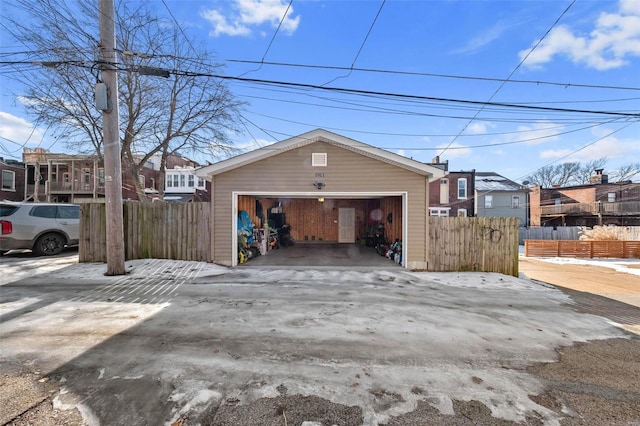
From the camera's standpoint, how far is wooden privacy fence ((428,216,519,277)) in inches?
334

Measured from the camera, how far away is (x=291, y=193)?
30.1ft

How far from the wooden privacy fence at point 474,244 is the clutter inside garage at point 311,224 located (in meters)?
1.42

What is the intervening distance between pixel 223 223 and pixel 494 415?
8.10m

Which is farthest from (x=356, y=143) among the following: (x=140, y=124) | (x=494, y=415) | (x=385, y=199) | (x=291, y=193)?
(x=140, y=124)

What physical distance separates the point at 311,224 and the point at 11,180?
2710cm

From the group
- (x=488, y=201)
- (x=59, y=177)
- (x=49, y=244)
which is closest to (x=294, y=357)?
(x=49, y=244)

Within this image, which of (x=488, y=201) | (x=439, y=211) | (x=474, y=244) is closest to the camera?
(x=474, y=244)

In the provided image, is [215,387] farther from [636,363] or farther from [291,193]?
[291,193]

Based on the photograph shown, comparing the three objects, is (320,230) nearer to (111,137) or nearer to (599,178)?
(111,137)

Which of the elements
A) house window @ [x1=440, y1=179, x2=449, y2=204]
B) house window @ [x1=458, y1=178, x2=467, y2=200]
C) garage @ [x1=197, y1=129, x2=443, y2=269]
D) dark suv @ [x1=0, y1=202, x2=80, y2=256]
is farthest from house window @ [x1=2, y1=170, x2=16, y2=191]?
house window @ [x1=458, y1=178, x2=467, y2=200]

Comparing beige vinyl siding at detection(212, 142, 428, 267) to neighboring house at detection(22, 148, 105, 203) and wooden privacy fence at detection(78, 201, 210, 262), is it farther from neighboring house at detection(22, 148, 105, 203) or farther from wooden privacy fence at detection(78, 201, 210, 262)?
neighboring house at detection(22, 148, 105, 203)

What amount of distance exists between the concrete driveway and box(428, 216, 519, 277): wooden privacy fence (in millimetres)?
2688

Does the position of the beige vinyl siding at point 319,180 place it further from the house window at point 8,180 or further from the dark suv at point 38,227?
Answer: the house window at point 8,180

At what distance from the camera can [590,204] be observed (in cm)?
2859
